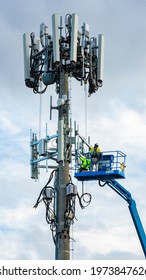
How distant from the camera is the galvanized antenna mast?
138ft

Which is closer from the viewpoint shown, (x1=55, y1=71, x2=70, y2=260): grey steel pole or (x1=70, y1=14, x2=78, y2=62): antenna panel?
(x1=55, y1=71, x2=70, y2=260): grey steel pole

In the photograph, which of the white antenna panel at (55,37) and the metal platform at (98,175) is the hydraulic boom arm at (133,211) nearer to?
the metal platform at (98,175)

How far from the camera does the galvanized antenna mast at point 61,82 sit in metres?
41.9

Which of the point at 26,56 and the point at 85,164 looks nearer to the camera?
the point at 85,164

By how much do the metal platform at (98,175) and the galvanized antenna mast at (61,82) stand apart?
2.88ft

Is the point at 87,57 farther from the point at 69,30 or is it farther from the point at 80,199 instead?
the point at 80,199

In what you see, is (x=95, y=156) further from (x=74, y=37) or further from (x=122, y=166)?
(x=74, y=37)

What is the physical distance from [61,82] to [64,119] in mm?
2785

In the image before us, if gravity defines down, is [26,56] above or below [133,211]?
above

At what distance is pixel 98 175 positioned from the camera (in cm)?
4144

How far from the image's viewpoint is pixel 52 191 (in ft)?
138

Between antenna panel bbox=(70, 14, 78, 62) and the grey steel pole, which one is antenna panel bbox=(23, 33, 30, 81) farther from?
antenna panel bbox=(70, 14, 78, 62)

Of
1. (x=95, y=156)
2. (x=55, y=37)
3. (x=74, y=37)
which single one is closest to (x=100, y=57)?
(x=74, y=37)

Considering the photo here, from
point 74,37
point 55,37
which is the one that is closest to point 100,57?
point 74,37
